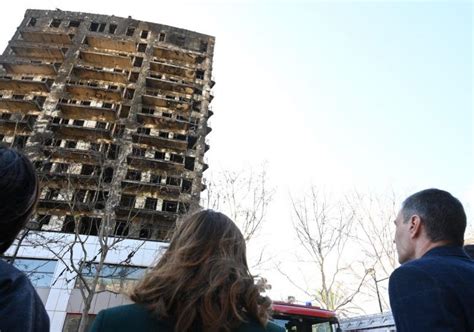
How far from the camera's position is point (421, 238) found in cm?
219

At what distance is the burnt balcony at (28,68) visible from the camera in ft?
116

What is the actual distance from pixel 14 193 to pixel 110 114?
3447 centimetres

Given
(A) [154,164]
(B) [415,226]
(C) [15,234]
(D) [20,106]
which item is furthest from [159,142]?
(C) [15,234]

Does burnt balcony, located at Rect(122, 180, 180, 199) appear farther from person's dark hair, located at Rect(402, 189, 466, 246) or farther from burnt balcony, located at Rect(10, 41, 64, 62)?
person's dark hair, located at Rect(402, 189, 466, 246)

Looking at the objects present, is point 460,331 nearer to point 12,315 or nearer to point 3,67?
point 12,315

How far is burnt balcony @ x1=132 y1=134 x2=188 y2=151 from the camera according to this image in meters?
31.6

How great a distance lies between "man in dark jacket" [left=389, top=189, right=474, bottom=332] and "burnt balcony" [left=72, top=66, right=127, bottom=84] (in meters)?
38.8

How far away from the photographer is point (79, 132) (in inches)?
1238

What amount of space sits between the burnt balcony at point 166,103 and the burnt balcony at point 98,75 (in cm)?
424

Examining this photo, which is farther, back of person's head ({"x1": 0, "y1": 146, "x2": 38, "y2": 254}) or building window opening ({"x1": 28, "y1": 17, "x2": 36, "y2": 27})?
building window opening ({"x1": 28, "y1": 17, "x2": 36, "y2": 27})

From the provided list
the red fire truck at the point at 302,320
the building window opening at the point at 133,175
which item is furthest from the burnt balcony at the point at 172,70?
the red fire truck at the point at 302,320

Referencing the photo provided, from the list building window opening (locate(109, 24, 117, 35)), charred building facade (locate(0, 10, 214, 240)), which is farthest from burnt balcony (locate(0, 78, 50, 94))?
building window opening (locate(109, 24, 117, 35))

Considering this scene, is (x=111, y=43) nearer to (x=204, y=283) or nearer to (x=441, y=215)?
(x=441, y=215)

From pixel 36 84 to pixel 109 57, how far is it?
332 inches
